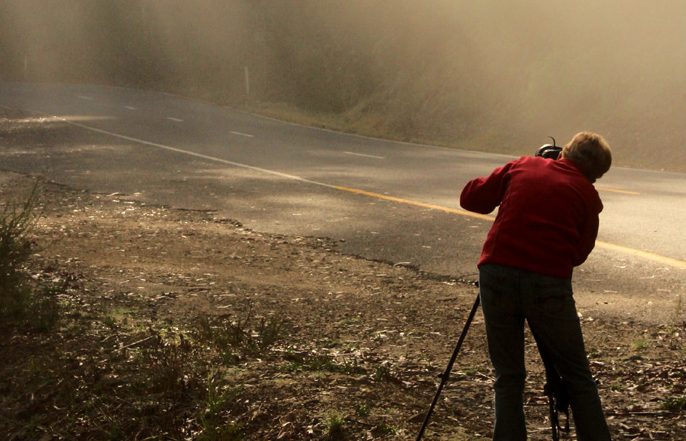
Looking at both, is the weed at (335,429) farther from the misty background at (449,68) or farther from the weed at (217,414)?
the misty background at (449,68)

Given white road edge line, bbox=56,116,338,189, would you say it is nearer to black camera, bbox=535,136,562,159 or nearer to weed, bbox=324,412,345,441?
weed, bbox=324,412,345,441

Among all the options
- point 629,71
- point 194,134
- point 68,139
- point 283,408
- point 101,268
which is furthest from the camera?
point 629,71

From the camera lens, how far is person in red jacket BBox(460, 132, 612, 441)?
431cm

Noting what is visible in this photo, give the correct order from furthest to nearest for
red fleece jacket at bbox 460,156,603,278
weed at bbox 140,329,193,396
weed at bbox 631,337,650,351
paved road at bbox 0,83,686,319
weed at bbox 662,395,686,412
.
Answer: paved road at bbox 0,83,686,319
weed at bbox 631,337,650,351
weed at bbox 140,329,193,396
weed at bbox 662,395,686,412
red fleece jacket at bbox 460,156,603,278

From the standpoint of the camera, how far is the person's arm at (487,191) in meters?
4.49

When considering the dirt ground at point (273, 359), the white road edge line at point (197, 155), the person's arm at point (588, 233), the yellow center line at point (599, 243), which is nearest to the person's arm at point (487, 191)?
the person's arm at point (588, 233)

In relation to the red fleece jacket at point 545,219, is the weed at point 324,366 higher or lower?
lower

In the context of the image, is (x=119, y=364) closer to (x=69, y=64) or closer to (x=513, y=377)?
(x=513, y=377)

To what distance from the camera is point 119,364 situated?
637 cm

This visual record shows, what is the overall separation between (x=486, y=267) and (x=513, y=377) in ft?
1.72

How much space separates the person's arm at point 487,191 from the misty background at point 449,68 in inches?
664

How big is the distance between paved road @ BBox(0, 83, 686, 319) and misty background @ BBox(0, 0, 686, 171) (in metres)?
3.94

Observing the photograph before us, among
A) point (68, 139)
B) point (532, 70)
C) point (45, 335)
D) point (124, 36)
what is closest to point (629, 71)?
point (532, 70)

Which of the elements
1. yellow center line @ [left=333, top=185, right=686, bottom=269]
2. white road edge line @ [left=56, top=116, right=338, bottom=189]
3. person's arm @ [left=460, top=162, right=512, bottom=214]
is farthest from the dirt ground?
white road edge line @ [left=56, top=116, right=338, bottom=189]
